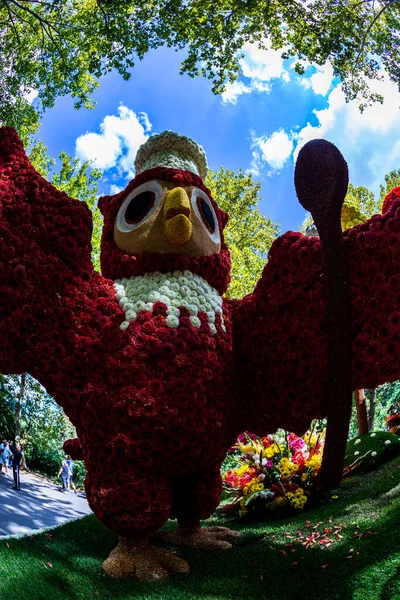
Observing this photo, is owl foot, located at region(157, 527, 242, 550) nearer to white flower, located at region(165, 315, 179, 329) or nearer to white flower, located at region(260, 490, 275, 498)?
white flower, located at region(260, 490, 275, 498)

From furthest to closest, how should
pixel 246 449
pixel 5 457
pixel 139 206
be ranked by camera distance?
pixel 5 457 < pixel 246 449 < pixel 139 206

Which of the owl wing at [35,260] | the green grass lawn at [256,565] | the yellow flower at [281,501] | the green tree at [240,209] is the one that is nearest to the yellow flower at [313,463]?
the yellow flower at [281,501]

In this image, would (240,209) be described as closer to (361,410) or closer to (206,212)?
(361,410)

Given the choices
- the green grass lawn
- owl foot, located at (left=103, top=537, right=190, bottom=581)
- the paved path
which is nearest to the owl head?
owl foot, located at (left=103, top=537, right=190, bottom=581)

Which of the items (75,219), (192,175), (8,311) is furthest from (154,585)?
(192,175)

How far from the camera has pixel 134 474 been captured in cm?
288

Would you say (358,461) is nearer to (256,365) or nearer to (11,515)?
(256,365)

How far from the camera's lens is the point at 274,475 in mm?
5172

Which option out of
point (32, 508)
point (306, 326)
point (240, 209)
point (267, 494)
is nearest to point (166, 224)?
point (306, 326)

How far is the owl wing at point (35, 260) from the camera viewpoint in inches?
122

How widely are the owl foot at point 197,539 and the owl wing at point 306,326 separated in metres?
0.90

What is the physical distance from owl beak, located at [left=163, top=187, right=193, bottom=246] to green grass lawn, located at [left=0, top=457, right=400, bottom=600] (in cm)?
201

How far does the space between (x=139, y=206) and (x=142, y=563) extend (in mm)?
2233

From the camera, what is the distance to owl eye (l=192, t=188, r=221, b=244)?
11.4ft
